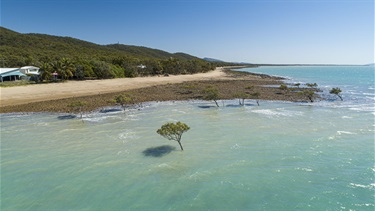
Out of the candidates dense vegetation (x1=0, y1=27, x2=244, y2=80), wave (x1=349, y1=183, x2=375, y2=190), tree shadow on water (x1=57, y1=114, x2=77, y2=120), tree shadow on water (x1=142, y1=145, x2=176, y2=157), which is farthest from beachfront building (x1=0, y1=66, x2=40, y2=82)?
wave (x1=349, y1=183, x2=375, y2=190)

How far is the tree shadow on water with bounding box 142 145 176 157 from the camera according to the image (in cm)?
1941

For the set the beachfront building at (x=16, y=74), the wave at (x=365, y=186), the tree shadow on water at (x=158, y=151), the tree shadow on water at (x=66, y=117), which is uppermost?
the beachfront building at (x=16, y=74)

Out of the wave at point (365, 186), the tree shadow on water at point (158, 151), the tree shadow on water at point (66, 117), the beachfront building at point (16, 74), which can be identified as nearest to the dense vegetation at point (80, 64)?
the beachfront building at point (16, 74)

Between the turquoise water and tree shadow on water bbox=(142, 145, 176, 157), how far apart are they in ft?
0.28

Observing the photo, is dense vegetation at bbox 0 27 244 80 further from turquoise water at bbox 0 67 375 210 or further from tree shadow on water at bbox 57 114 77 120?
turquoise water at bbox 0 67 375 210

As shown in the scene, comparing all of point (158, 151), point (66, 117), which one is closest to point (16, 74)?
point (66, 117)

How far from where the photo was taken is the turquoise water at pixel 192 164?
13.1 meters

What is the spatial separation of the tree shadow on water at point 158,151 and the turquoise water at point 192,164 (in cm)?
9

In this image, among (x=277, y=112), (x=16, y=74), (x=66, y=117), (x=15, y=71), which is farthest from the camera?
(x=15, y=71)

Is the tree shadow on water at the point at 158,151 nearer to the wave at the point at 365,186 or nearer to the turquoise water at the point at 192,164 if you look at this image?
the turquoise water at the point at 192,164

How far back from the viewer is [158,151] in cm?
2006

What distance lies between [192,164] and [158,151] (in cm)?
381

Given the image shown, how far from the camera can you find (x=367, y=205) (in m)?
12.6

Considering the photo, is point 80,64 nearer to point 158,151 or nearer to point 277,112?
point 277,112
